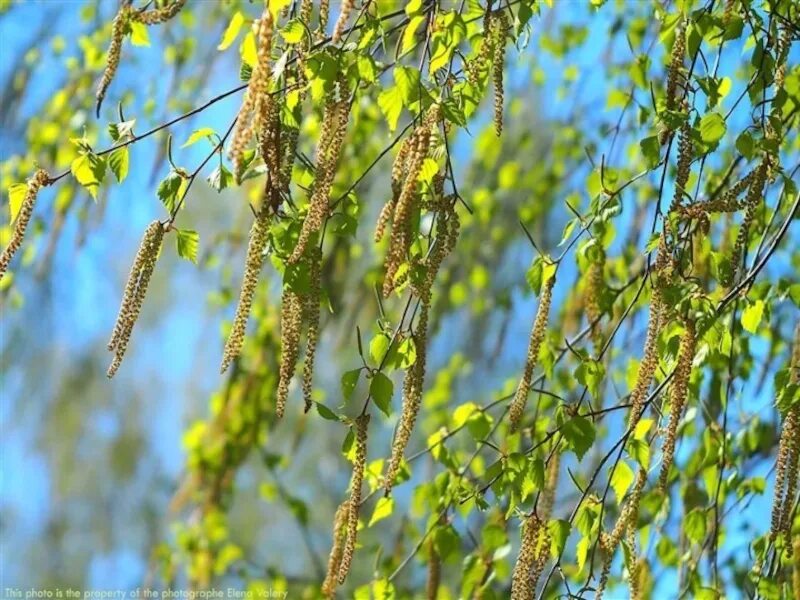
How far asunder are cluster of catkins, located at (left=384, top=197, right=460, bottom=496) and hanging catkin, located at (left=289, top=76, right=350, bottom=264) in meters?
0.11

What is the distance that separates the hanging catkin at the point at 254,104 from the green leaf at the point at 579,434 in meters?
0.47

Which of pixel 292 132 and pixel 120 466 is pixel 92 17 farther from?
pixel 120 466

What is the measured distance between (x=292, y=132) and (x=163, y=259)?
3785 millimetres

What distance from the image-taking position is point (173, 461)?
193 inches

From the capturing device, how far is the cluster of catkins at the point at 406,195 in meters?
0.92

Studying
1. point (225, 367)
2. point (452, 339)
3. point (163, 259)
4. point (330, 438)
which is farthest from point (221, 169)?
point (163, 259)

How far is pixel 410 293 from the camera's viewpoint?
3.57 ft

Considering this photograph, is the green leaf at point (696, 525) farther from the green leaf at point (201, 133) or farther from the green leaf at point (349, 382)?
the green leaf at point (201, 133)

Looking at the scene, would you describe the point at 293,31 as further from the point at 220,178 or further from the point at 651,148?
the point at 651,148

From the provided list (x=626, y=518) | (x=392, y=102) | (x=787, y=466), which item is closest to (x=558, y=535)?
(x=626, y=518)

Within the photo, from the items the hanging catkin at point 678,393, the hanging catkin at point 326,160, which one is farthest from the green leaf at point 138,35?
the hanging catkin at point 678,393

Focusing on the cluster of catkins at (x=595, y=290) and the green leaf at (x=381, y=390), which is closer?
the green leaf at (x=381, y=390)

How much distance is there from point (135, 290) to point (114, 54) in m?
0.23

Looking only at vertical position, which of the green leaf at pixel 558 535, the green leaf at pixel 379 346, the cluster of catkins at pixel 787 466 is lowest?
the green leaf at pixel 558 535
